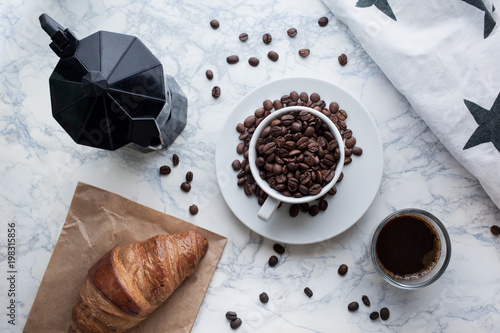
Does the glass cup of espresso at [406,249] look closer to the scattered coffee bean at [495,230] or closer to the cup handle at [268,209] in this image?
the scattered coffee bean at [495,230]

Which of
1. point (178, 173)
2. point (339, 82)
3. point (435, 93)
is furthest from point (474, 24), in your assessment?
point (178, 173)

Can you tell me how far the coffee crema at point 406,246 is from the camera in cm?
136

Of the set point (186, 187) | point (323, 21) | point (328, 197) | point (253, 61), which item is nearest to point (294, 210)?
point (328, 197)

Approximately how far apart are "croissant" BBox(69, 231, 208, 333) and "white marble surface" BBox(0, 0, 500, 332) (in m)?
0.13

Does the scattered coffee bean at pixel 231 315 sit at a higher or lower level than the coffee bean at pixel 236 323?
higher

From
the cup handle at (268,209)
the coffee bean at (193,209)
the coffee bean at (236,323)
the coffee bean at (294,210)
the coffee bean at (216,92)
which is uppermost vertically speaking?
the coffee bean at (216,92)

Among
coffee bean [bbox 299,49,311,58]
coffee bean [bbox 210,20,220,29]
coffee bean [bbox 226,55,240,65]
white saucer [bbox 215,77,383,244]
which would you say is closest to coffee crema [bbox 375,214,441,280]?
white saucer [bbox 215,77,383,244]

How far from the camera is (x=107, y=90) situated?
1142 mm

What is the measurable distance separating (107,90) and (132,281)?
1.81 feet

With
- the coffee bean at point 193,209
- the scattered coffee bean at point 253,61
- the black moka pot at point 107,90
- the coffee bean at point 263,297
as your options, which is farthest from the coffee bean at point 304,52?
the coffee bean at point 263,297

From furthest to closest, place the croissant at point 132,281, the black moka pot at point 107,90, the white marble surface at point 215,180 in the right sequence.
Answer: the white marble surface at point 215,180, the croissant at point 132,281, the black moka pot at point 107,90

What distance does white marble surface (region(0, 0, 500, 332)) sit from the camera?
1.44 m

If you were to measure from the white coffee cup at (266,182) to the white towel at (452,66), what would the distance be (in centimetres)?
32

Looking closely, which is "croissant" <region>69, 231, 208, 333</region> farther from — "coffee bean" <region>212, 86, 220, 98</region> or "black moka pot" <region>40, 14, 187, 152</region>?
"coffee bean" <region>212, 86, 220, 98</region>
